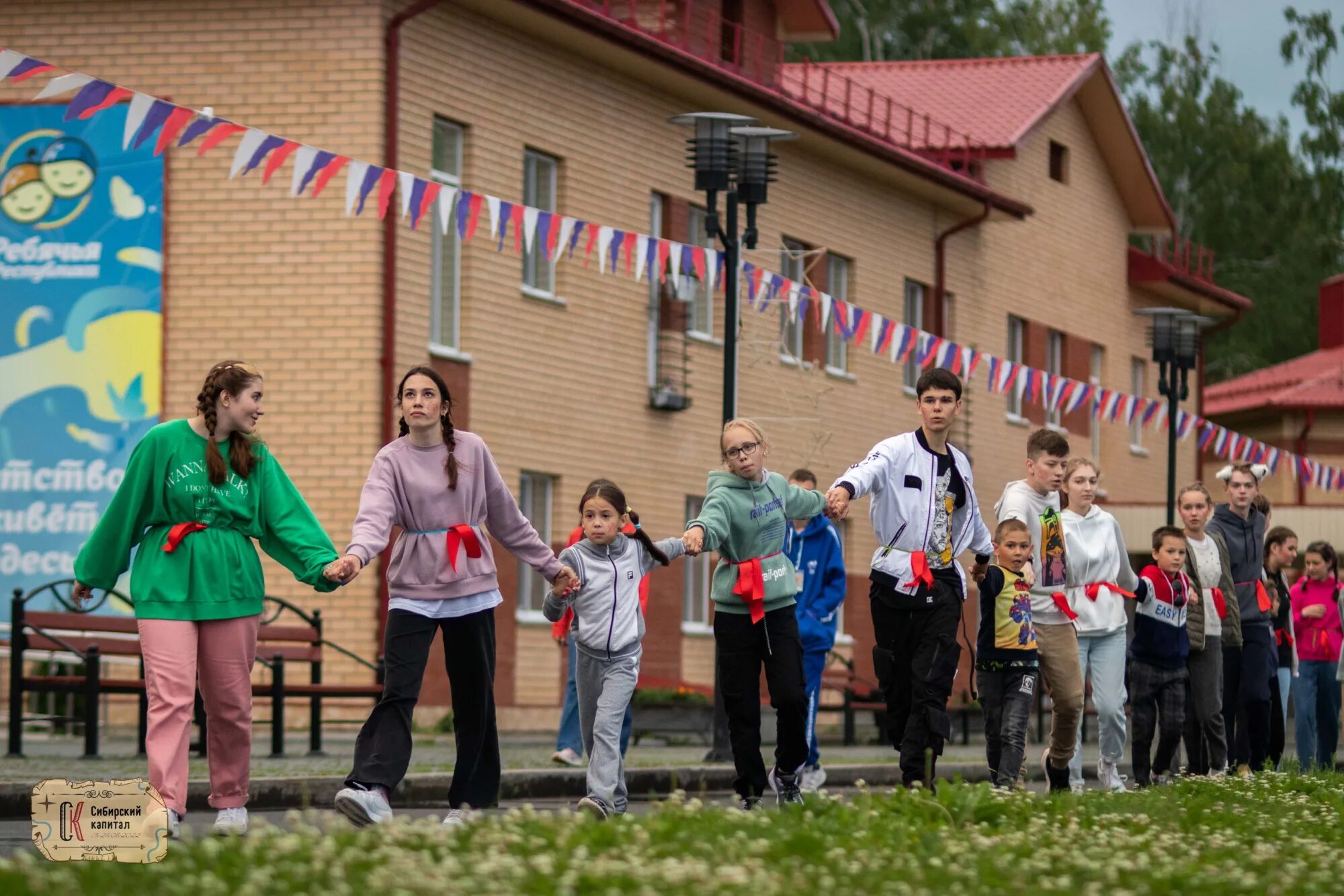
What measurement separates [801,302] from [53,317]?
7.00 meters

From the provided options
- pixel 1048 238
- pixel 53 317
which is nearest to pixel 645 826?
pixel 53 317

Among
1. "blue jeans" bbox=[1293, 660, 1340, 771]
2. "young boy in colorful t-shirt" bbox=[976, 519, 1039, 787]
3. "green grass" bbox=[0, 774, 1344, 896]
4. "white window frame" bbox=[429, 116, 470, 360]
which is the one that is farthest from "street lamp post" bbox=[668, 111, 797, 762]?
"green grass" bbox=[0, 774, 1344, 896]

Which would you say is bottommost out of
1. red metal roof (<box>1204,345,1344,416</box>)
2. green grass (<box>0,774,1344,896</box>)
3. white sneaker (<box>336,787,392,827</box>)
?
white sneaker (<box>336,787,392,827</box>)

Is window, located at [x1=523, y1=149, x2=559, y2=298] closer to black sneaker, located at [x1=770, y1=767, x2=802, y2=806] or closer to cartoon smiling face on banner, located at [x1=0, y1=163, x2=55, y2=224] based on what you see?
cartoon smiling face on banner, located at [x1=0, y1=163, x2=55, y2=224]

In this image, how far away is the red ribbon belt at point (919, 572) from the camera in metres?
10.1

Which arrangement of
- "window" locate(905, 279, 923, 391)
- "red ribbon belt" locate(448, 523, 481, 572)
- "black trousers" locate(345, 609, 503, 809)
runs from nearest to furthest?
"black trousers" locate(345, 609, 503, 809) → "red ribbon belt" locate(448, 523, 481, 572) → "window" locate(905, 279, 923, 391)

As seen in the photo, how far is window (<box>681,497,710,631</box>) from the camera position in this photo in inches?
1067

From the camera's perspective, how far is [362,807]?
342 inches

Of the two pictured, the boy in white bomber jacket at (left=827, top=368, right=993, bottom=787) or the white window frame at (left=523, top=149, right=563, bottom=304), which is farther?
the white window frame at (left=523, top=149, right=563, bottom=304)

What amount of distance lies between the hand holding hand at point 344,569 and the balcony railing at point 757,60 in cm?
1476

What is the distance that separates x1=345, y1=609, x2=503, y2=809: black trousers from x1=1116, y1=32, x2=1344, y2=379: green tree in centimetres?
5319

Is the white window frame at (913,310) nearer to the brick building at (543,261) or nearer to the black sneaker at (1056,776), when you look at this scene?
the brick building at (543,261)

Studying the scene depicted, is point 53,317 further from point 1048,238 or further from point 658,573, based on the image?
A: point 1048,238

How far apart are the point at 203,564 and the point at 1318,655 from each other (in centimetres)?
1066
